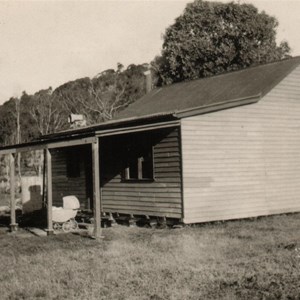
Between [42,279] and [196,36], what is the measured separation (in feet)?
109

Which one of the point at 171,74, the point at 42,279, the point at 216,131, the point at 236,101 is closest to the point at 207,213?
the point at 216,131

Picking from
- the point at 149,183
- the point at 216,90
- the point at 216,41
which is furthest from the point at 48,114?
the point at 149,183

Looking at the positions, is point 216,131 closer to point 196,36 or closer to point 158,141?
point 158,141

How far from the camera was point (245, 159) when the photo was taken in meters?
17.2

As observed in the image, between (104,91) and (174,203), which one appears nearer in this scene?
(174,203)

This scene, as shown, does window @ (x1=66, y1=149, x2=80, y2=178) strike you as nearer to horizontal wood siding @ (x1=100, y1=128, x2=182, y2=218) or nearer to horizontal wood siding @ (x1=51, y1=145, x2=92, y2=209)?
horizontal wood siding @ (x1=51, y1=145, x2=92, y2=209)

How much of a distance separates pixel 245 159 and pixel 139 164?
3.56m

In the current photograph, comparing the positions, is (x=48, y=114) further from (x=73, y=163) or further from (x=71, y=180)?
(x=71, y=180)

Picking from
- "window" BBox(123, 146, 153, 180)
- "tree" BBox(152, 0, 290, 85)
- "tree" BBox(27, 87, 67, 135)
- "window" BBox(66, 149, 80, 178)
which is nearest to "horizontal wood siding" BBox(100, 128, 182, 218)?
"window" BBox(123, 146, 153, 180)

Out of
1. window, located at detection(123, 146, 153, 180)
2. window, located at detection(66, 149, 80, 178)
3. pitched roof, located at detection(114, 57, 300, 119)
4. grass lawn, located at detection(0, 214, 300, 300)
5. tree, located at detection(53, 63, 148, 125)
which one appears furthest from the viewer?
tree, located at detection(53, 63, 148, 125)

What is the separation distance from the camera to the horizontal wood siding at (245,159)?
15.9m

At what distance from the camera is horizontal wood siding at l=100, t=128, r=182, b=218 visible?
16.0m

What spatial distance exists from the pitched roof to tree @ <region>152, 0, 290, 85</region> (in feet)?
50.1

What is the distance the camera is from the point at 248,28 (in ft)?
129
